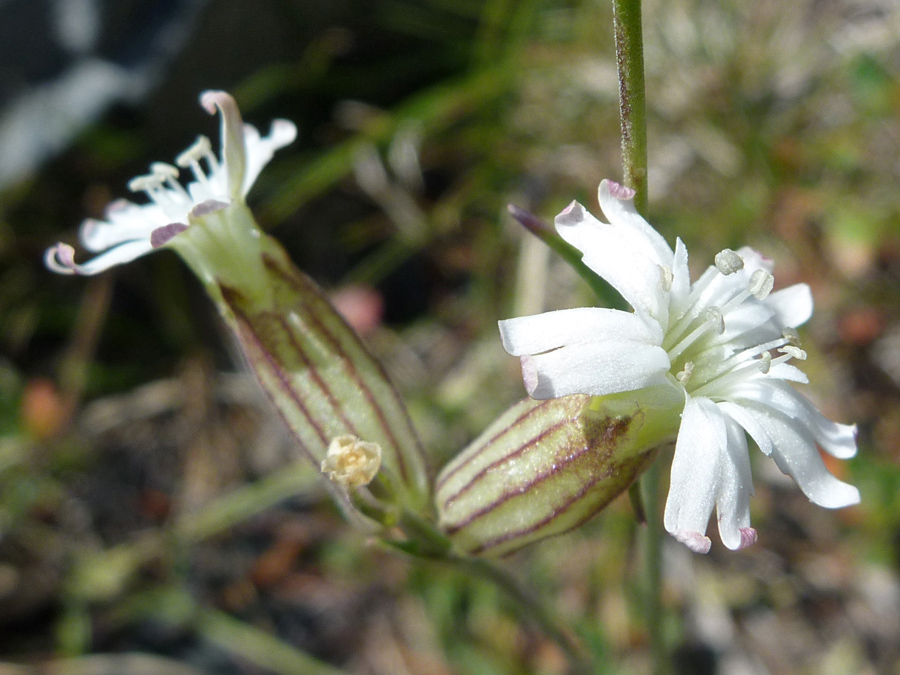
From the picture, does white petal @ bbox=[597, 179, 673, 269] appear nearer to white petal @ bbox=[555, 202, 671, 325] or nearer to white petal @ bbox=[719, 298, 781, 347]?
white petal @ bbox=[555, 202, 671, 325]

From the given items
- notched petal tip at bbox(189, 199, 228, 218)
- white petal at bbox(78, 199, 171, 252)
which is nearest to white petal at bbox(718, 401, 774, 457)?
notched petal tip at bbox(189, 199, 228, 218)

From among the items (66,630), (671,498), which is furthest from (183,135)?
(671,498)

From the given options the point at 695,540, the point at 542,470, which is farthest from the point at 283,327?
the point at 695,540

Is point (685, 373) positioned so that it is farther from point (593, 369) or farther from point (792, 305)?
point (792, 305)

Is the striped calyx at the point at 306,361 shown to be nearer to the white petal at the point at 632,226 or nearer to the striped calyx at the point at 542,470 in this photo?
the striped calyx at the point at 542,470

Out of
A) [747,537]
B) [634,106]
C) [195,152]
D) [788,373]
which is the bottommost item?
[747,537]

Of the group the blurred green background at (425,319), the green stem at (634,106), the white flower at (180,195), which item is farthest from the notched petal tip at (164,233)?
the blurred green background at (425,319)
